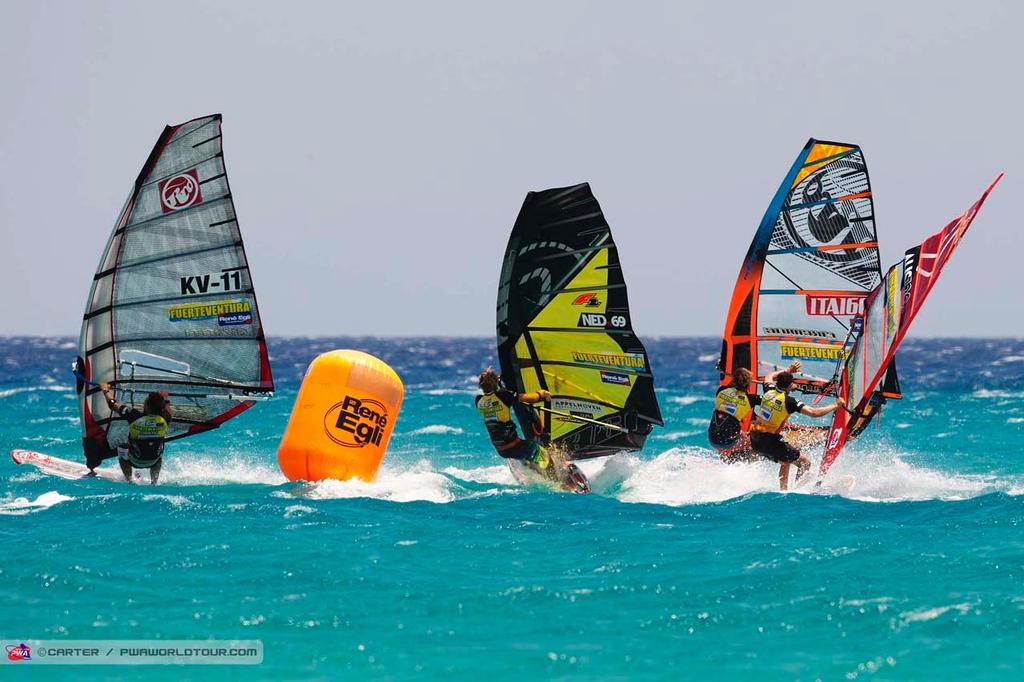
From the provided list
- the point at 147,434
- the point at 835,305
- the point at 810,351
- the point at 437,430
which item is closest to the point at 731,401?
the point at 810,351

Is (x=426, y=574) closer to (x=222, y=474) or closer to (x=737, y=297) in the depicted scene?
(x=222, y=474)

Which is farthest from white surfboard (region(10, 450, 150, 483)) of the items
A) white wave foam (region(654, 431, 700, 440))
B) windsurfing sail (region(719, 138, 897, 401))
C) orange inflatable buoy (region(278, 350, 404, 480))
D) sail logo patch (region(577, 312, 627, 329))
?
white wave foam (region(654, 431, 700, 440))

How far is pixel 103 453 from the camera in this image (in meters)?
14.0

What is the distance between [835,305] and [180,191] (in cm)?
794

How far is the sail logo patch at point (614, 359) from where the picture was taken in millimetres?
14219

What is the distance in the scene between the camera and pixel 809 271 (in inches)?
624

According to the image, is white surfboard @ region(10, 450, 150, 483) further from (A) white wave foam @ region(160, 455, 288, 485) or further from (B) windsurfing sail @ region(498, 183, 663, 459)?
(B) windsurfing sail @ region(498, 183, 663, 459)

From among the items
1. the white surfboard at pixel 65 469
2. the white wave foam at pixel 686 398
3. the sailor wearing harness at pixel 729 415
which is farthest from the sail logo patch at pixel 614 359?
the white wave foam at pixel 686 398

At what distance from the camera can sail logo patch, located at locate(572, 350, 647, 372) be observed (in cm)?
1422

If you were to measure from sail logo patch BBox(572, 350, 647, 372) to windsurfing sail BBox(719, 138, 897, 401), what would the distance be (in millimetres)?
1855

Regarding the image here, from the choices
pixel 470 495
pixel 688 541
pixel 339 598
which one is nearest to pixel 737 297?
pixel 470 495

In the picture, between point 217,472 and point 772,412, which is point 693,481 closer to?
point 772,412

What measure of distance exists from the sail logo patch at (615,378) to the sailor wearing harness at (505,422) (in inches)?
31.4

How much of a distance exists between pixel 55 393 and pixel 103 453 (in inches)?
833
